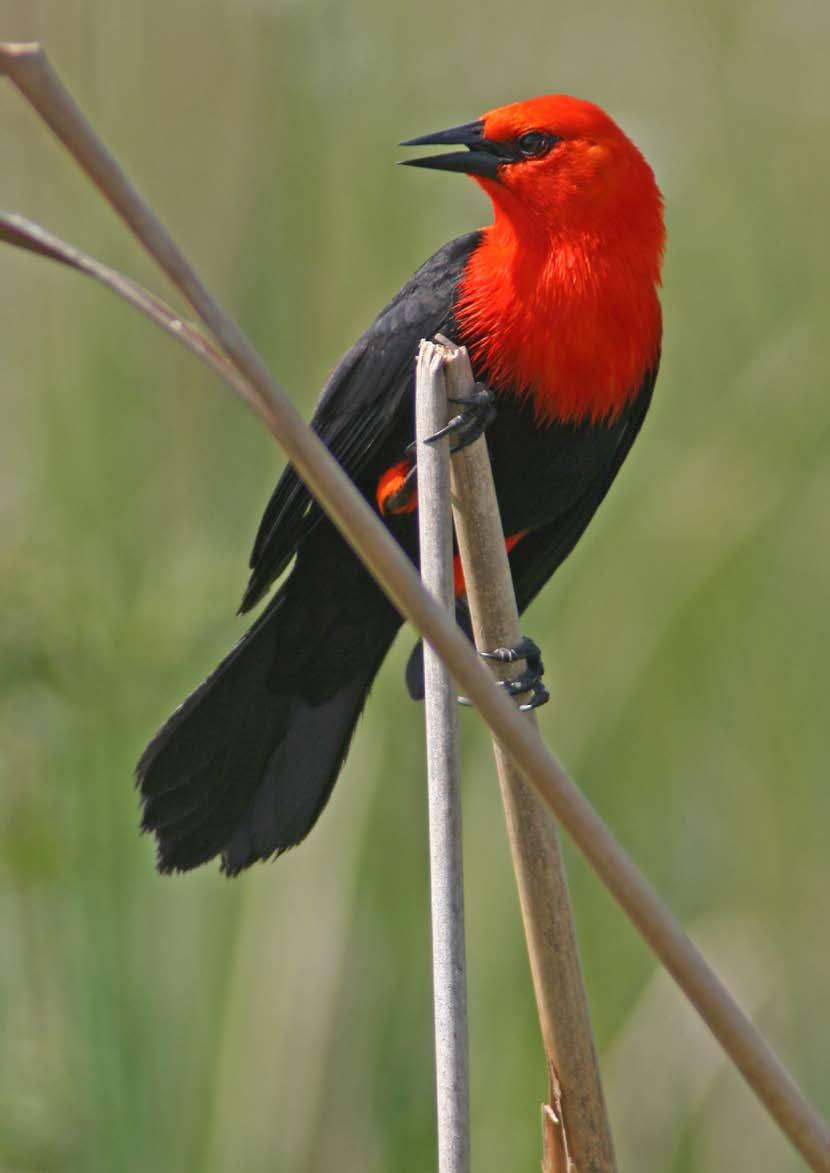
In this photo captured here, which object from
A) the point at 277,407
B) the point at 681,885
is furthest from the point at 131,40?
the point at 277,407

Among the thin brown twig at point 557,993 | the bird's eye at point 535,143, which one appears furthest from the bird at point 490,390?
the thin brown twig at point 557,993

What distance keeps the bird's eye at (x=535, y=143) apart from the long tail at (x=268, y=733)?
0.70 metres

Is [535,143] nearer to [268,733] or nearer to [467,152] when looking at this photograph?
[467,152]

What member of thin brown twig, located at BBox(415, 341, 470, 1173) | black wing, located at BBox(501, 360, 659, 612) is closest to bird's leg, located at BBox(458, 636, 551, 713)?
thin brown twig, located at BBox(415, 341, 470, 1173)

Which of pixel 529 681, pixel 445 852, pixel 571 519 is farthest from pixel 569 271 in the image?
pixel 445 852

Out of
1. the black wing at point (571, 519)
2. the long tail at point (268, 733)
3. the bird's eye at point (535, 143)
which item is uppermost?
the bird's eye at point (535, 143)

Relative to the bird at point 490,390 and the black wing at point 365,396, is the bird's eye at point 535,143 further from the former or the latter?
the black wing at point 365,396

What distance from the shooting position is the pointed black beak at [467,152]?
7.22ft

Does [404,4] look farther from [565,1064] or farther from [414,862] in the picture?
[565,1064]

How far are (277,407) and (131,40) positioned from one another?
1837 mm

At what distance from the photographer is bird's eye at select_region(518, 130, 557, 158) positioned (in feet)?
7.43

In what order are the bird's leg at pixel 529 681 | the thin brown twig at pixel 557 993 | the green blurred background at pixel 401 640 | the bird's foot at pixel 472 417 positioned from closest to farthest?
the thin brown twig at pixel 557 993 → the bird's leg at pixel 529 681 → the bird's foot at pixel 472 417 → the green blurred background at pixel 401 640

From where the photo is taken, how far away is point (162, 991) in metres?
2.11

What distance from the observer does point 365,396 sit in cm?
229
